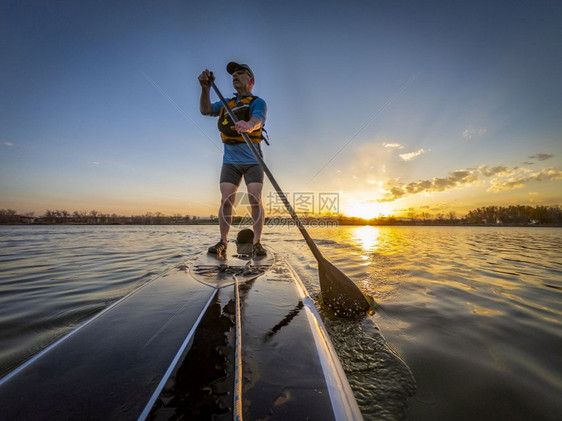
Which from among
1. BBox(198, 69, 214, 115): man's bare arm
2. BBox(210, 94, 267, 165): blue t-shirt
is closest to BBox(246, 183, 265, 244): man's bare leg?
BBox(210, 94, 267, 165): blue t-shirt

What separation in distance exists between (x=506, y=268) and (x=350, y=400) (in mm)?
5363

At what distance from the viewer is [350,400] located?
Result: 828 mm

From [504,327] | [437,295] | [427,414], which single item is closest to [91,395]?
[427,414]

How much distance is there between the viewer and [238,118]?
12.1ft

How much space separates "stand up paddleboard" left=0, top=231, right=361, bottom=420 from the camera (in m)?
0.71

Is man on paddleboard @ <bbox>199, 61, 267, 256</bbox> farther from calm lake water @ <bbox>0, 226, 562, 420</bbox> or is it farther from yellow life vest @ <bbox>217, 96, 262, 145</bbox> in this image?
calm lake water @ <bbox>0, 226, 562, 420</bbox>

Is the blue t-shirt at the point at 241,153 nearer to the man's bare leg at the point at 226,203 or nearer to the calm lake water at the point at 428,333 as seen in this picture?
the man's bare leg at the point at 226,203

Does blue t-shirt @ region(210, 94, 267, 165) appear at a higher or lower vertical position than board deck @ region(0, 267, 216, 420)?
higher

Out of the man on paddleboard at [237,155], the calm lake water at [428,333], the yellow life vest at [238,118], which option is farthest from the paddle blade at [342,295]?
the yellow life vest at [238,118]

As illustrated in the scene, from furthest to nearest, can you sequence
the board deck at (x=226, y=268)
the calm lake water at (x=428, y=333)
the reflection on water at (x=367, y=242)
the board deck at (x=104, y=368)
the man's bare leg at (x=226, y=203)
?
the reflection on water at (x=367, y=242), the man's bare leg at (x=226, y=203), the board deck at (x=226, y=268), the calm lake water at (x=428, y=333), the board deck at (x=104, y=368)

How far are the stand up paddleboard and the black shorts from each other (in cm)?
246

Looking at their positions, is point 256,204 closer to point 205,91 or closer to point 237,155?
point 237,155

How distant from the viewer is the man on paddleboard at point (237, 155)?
3701 mm

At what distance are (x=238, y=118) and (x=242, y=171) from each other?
0.87 meters
